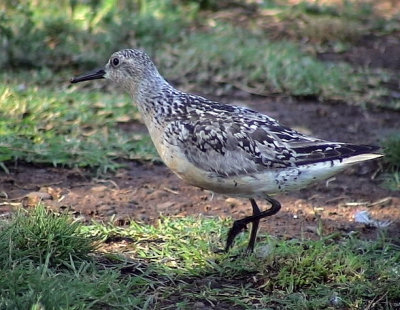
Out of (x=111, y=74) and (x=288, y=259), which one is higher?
(x=111, y=74)

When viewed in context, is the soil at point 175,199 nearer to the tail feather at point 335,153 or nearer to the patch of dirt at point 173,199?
the patch of dirt at point 173,199

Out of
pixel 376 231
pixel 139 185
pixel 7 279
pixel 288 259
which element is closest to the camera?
pixel 7 279

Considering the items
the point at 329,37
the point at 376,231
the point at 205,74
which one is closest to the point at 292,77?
the point at 205,74

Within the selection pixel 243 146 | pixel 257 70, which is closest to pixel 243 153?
pixel 243 146

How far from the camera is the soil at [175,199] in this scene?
6500 millimetres

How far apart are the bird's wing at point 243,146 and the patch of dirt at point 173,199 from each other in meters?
0.79

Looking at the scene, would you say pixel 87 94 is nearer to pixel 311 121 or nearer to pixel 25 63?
pixel 25 63

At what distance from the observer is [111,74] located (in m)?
A: 6.57

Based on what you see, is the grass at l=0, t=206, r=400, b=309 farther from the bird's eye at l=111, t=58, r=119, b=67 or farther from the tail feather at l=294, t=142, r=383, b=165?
the bird's eye at l=111, t=58, r=119, b=67

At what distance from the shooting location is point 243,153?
571cm

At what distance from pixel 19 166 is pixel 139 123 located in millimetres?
1543

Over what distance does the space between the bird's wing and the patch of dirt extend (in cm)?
79

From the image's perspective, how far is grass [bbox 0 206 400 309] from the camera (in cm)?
498

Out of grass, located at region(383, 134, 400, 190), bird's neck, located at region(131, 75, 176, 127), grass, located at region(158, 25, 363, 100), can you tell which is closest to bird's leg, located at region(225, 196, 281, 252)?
bird's neck, located at region(131, 75, 176, 127)
